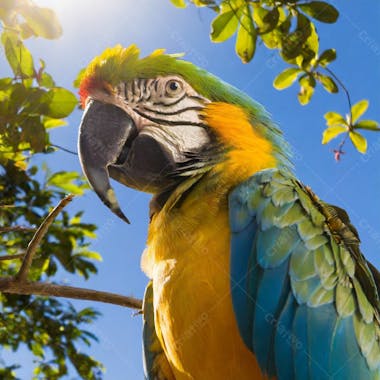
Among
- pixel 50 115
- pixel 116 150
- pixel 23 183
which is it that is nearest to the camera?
pixel 116 150

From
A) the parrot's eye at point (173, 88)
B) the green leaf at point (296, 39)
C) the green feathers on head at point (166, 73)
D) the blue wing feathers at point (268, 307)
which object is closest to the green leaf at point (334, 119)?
the green leaf at point (296, 39)

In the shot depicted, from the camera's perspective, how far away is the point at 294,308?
1.92 metres

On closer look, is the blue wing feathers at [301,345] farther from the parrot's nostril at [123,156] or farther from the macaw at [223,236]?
the parrot's nostril at [123,156]

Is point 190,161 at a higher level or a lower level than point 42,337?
higher

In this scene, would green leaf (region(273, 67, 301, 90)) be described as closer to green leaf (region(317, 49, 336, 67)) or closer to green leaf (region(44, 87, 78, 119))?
green leaf (region(317, 49, 336, 67))

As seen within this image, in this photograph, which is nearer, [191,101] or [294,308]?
[294,308]

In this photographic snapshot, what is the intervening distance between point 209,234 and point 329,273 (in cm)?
46

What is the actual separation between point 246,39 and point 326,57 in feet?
1.79

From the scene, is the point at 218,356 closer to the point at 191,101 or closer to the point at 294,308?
the point at 294,308

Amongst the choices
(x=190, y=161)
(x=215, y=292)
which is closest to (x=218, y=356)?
(x=215, y=292)

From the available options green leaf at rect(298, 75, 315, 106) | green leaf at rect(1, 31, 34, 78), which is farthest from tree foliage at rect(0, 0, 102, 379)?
green leaf at rect(298, 75, 315, 106)

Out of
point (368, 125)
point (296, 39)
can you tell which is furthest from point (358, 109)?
point (296, 39)

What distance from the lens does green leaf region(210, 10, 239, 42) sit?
271cm

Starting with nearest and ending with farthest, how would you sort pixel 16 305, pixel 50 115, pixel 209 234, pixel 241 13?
pixel 209 234 < pixel 50 115 < pixel 241 13 < pixel 16 305
